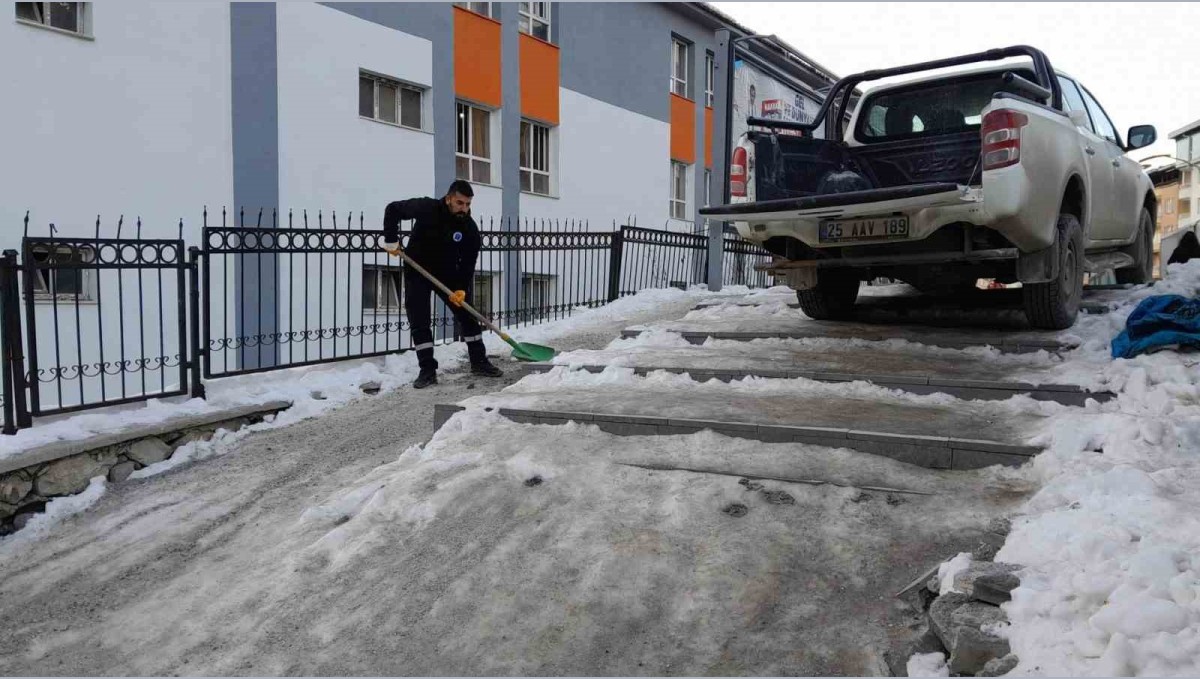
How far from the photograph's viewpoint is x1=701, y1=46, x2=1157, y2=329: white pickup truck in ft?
18.1

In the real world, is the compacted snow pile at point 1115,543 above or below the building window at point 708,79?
below

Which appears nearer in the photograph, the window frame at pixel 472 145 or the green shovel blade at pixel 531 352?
the green shovel blade at pixel 531 352

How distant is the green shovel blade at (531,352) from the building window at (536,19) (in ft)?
35.7

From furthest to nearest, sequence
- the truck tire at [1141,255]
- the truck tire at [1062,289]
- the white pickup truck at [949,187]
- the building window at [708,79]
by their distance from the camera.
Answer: the building window at [708,79] → the truck tire at [1141,255] → the truck tire at [1062,289] → the white pickup truck at [949,187]

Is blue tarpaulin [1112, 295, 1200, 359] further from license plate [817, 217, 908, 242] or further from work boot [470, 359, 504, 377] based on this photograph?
work boot [470, 359, 504, 377]

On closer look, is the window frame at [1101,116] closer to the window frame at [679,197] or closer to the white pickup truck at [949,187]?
the white pickup truck at [949,187]

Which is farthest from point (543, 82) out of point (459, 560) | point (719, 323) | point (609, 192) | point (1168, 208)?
point (1168, 208)

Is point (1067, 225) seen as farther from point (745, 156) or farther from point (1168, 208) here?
point (1168, 208)

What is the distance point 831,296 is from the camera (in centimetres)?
754

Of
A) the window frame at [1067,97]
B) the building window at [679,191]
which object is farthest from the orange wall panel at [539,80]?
the window frame at [1067,97]

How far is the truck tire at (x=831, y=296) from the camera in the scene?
7449 millimetres

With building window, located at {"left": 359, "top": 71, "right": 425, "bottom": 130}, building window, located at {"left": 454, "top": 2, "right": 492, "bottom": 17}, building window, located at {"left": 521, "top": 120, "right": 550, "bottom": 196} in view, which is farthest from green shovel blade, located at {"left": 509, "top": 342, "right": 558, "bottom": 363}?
building window, located at {"left": 454, "top": 2, "right": 492, "bottom": 17}

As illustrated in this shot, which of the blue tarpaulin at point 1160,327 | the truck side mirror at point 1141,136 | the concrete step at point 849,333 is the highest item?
the truck side mirror at point 1141,136

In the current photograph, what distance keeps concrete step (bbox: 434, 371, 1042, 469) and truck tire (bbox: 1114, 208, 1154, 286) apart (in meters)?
5.32
